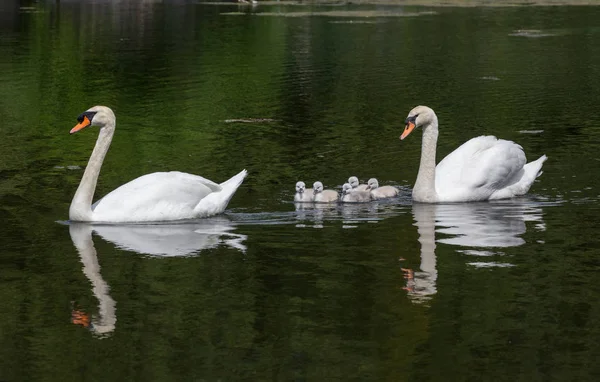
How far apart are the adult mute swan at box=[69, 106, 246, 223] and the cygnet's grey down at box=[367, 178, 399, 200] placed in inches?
63.8

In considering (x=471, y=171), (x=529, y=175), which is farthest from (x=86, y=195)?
(x=529, y=175)

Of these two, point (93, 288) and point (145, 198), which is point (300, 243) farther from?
point (93, 288)

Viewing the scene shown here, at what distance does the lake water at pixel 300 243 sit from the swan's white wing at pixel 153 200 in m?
0.17

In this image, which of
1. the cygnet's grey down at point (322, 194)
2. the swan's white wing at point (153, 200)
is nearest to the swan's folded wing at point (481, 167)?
the cygnet's grey down at point (322, 194)

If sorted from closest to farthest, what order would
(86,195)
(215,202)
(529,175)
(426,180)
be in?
1. (86,195)
2. (215,202)
3. (426,180)
4. (529,175)

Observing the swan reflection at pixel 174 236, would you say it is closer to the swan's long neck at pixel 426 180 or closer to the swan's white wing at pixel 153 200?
the swan's white wing at pixel 153 200

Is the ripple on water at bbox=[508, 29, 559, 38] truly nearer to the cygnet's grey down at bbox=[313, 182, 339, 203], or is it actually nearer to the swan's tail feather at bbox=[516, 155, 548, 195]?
the swan's tail feather at bbox=[516, 155, 548, 195]

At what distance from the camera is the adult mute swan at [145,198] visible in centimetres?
1320

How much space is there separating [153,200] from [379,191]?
2.70m

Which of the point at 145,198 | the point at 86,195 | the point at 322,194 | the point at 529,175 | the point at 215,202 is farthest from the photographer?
the point at 529,175

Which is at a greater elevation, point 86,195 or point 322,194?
point 86,195

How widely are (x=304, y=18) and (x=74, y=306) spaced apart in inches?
1515

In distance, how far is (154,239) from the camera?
41.1 ft

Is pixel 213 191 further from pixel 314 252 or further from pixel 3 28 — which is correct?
pixel 3 28
